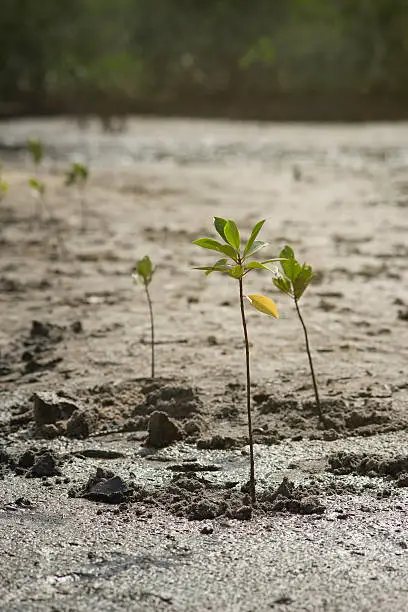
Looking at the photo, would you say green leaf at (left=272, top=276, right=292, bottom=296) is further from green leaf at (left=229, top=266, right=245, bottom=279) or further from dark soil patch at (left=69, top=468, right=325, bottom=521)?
dark soil patch at (left=69, top=468, right=325, bottom=521)

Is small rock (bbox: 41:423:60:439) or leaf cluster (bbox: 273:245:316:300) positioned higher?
leaf cluster (bbox: 273:245:316:300)

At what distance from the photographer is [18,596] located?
2334 millimetres

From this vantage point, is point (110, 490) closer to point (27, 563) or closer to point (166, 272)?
point (27, 563)

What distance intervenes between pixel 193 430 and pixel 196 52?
23.7 meters

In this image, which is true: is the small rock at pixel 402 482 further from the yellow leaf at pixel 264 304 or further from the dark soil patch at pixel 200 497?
the yellow leaf at pixel 264 304

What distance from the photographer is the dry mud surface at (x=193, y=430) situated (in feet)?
7.98

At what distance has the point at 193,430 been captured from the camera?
3.41m

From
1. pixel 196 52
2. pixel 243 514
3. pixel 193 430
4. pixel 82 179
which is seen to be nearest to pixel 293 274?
pixel 193 430

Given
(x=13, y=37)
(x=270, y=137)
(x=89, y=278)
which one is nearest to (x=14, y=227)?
(x=89, y=278)

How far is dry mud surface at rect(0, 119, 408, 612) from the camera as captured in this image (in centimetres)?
243

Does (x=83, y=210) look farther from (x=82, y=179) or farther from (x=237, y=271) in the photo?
(x=237, y=271)

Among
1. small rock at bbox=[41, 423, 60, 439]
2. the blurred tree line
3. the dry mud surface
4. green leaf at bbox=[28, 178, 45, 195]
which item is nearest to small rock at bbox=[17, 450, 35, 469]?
the dry mud surface

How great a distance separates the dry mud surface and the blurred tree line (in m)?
17.2

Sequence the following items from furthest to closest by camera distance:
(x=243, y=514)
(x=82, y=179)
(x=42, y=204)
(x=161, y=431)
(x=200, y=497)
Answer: (x=42, y=204), (x=82, y=179), (x=161, y=431), (x=200, y=497), (x=243, y=514)
